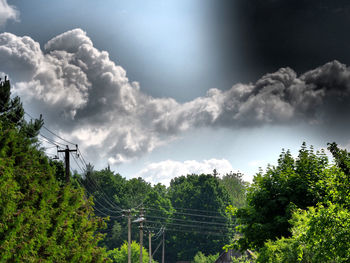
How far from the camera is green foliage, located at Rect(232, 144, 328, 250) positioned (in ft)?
84.2

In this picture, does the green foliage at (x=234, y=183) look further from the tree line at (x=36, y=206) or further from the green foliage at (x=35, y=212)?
the green foliage at (x=35, y=212)

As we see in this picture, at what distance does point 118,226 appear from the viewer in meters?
89.1

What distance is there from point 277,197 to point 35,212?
13.1 m

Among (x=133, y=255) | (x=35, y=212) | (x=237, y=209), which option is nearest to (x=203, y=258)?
(x=133, y=255)

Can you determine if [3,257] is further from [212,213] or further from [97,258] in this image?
[212,213]

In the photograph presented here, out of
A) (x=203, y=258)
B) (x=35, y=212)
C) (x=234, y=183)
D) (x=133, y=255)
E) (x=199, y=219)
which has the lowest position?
(x=203, y=258)

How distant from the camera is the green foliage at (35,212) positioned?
19.1m

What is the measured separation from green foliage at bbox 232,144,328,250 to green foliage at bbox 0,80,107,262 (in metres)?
9.65

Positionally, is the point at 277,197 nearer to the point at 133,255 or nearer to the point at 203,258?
the point at 133,255

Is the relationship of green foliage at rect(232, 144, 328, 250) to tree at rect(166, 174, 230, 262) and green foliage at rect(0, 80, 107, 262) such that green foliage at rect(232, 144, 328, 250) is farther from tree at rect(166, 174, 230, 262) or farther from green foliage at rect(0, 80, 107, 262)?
tree at rect(166, 174, 230, 262)

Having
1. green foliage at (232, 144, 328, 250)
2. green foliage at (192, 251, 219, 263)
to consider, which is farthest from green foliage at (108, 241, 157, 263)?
green foliage at (232, 144, 328, 250)

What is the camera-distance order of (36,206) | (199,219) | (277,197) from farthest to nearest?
(199,219)
(277,197)
(36,206)

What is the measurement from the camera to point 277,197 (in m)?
26.8

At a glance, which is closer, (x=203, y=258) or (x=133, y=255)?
(x=133, y=255)
